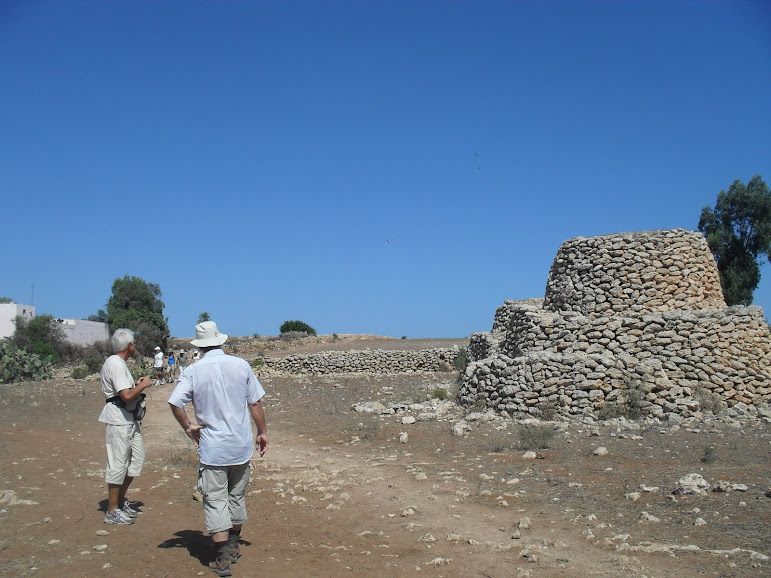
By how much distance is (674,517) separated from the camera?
5.88 meters

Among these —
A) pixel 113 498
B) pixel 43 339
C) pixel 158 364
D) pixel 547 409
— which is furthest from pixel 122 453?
pixel 43 339

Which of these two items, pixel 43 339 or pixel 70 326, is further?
pixel 70 326

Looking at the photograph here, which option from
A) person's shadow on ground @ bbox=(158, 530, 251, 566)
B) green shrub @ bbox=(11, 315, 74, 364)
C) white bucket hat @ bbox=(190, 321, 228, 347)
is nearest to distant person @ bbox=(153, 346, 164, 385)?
green shrub @ bbox=(11, 315, 74, 364)

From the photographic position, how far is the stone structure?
39.1ft

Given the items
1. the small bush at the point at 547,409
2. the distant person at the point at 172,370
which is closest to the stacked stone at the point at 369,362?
the distant person at the point at 172,370

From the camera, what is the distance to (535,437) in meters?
9.59

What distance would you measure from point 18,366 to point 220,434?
2653 centimetres

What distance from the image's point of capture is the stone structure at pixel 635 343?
39.1 ft

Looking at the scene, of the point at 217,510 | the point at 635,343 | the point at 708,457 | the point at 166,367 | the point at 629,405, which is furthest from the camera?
the point at 166,367

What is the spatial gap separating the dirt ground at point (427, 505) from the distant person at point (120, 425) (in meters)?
0.28

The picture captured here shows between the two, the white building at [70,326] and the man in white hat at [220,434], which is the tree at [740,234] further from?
the white building at [70,326]

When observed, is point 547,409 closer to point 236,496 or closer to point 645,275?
point 645,275

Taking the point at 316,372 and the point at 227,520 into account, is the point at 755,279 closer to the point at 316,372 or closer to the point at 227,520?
the point at 316,372

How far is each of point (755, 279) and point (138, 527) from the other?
92.2 feet
